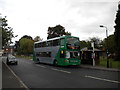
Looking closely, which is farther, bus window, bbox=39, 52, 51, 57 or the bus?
bus window, bbox=39, 52, 51, 57

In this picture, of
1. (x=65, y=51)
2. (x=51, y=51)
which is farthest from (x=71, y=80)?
(x=51, y=51)

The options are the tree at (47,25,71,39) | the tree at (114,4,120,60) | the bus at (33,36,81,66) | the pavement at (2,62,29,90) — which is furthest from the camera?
the tree at (47,25,71,39)

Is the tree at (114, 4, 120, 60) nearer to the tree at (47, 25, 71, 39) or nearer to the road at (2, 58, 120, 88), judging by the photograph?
the road at (2, 58, 120, 88)

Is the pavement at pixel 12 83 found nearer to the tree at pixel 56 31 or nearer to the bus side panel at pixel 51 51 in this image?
the bus side panel at pixel 51 51

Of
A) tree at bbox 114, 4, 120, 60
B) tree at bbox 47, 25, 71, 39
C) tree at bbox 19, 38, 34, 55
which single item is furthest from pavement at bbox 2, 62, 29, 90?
tree at bbox 19, 38, 34, 55

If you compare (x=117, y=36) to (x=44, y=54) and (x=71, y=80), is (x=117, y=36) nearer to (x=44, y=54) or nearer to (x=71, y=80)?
(x=44, y=54)

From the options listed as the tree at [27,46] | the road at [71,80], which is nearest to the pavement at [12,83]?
the road at [71,80]

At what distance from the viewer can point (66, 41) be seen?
24781 millimetres

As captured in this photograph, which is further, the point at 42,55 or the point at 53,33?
the point at 53,33

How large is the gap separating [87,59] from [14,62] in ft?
44.6

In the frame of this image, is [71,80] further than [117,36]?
No

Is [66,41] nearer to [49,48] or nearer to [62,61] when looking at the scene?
[62,61]

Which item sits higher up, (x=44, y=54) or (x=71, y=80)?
(x=44, y=54)

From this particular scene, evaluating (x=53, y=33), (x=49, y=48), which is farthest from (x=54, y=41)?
(x=53, y=33)
